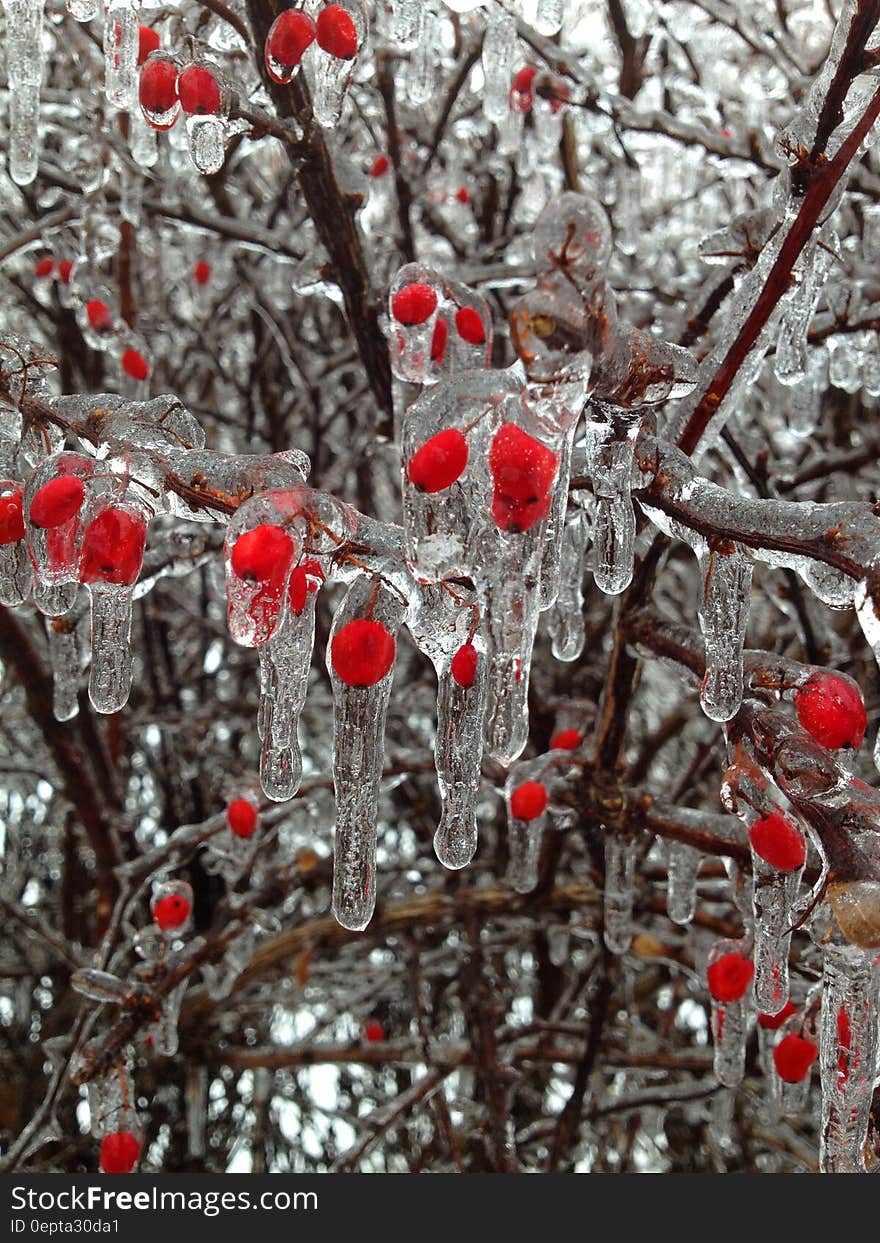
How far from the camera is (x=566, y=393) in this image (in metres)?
0.90

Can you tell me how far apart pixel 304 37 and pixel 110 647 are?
923 millimetres

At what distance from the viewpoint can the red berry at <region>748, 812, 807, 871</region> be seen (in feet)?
4.16

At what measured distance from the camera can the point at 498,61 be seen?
238cm

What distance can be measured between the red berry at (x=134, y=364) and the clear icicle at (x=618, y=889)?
5.57ft


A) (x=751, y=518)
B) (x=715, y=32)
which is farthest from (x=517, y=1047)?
(x=715, y=32)

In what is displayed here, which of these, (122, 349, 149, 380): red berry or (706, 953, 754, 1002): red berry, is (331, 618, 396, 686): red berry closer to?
(706, 953, 754, 1002): red berry

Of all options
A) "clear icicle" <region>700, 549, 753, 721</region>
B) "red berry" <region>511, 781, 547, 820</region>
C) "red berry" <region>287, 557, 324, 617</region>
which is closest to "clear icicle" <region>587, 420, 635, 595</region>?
"clear icicle" <region>700, 549, 753, 721</region>

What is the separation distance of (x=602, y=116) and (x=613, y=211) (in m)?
1.04

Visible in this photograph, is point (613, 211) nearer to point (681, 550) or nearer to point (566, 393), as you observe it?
point (681, 550)

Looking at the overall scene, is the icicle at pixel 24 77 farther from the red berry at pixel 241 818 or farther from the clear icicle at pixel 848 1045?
the clear icicle at pixel 848 1045

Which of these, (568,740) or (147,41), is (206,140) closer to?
(147,41)

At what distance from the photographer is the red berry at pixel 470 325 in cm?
139

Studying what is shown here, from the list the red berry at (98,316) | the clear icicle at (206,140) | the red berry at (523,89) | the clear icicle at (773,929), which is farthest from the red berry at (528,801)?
the red berry at (523,89)

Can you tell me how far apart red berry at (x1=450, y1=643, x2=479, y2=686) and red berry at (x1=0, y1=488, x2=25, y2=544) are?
54 cm
